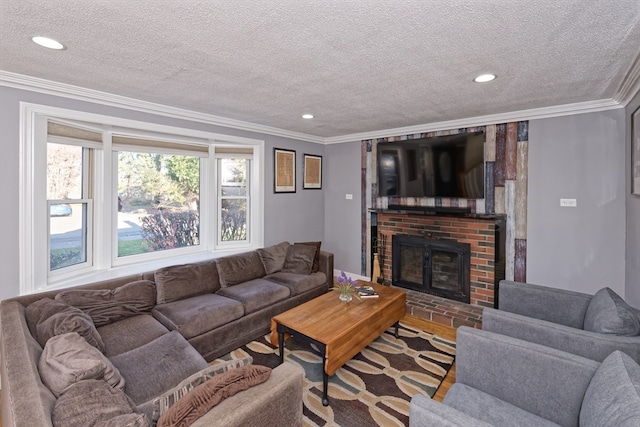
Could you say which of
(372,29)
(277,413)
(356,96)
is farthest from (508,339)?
(356,96)

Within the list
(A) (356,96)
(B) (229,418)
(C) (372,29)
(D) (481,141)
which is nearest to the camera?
(B) (229,418)

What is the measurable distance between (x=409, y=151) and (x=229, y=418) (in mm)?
3909

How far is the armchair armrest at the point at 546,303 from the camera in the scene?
2.45 meters

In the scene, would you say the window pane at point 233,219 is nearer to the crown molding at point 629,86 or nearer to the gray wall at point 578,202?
the gray wall at point 578,202

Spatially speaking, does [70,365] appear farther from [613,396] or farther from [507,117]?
[507,117]

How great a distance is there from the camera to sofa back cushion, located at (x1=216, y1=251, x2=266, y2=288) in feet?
11.6

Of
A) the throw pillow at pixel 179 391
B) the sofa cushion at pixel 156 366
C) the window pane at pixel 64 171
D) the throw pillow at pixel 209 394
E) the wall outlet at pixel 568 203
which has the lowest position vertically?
the sofa cushion at pixel 156 366

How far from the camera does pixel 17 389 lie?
1.25 meters

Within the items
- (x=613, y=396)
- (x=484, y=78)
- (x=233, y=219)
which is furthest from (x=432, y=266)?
(x=613, y=396)

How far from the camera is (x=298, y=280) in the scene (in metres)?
3.77

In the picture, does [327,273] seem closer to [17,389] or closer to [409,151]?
[409,151]

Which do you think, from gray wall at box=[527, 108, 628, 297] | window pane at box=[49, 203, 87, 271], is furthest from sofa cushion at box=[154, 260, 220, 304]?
Result: gray wall at box=[527, 108, 628, 297]

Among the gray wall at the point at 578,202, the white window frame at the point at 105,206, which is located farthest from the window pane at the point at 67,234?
the gray wall at the point at 578,202

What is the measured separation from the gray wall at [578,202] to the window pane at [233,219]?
12.2ft
